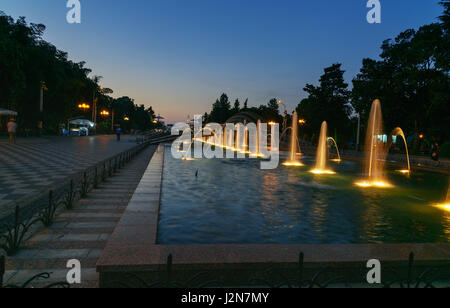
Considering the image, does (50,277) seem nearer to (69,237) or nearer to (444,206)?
(69,237)

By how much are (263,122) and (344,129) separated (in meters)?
24.8

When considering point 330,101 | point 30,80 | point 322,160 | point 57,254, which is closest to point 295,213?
point 57,254

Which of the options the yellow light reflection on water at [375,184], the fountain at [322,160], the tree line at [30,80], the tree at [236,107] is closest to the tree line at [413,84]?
the fountain at [322,160]

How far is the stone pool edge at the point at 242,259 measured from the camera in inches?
158

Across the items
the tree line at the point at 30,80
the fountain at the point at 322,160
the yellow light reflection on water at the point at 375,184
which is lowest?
the yellow light reflection on water at the point at 375,184

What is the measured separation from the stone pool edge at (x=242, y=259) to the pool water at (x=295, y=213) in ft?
5.88

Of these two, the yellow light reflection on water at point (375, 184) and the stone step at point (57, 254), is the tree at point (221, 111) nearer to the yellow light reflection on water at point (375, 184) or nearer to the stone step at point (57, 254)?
the yellow light reflection on water at point (375, 184)

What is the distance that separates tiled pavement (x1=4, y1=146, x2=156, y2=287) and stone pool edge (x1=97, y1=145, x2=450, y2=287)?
1.70 ft

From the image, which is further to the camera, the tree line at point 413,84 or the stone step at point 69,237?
the tree line at point 413,84

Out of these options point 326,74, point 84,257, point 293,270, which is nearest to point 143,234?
point 84,257

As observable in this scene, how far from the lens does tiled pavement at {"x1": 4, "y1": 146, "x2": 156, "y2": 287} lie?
180 inches

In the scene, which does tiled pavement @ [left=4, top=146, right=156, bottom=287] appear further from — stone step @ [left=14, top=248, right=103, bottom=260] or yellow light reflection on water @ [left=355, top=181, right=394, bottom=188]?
yellow light reflection on water @ [left=355, top=181, right=394, bottom=188]

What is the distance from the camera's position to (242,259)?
4266 mm

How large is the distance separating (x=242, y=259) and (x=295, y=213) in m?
4.93
